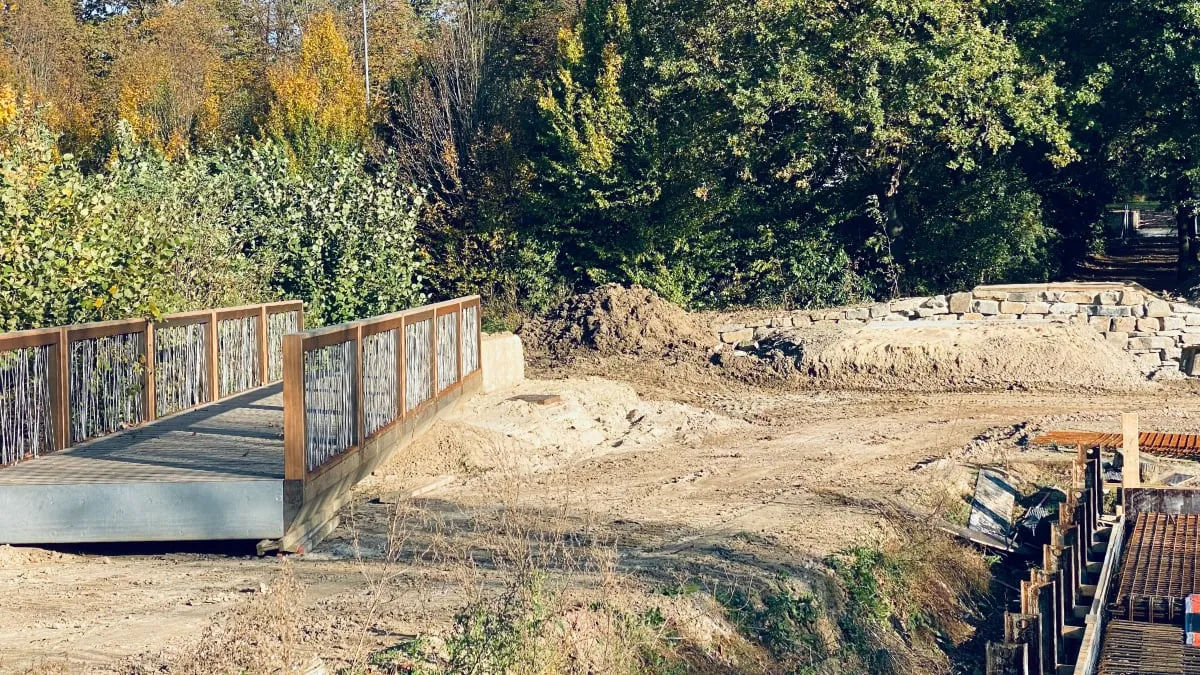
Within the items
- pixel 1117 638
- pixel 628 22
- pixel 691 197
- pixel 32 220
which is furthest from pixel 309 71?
pixel 1117 638

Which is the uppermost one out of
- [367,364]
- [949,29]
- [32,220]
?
[949,29]

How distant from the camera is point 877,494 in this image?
42.2ft

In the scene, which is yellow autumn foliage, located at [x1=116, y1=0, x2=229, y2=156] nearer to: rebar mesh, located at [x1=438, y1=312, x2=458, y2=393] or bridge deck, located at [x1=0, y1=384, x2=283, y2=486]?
rebar mesh, located at [x1=438, y1=312, x2=458, y2=393]

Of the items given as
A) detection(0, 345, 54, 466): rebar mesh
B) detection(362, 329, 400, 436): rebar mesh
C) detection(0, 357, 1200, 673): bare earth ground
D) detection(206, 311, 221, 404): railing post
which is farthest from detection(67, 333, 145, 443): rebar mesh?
detection(362, 329, 400, 436): rebar mesh

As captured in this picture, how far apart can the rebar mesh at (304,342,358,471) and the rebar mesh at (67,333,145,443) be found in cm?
240

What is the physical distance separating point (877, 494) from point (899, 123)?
11643 mm

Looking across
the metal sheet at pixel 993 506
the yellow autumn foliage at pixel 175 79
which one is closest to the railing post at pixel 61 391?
the metal sheet at pixel 993 506

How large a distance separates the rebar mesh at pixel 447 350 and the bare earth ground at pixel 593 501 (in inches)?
24.1

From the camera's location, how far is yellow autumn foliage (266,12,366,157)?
104 feet

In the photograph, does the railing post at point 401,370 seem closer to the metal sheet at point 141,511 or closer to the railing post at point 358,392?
the railing post at point 358,392

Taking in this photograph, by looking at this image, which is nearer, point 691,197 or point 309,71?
point 691,197

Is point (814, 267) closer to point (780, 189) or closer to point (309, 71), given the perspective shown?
point (780, 189)

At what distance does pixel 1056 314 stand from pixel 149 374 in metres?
15.1

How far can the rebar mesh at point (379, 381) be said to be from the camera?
36.8 ft
